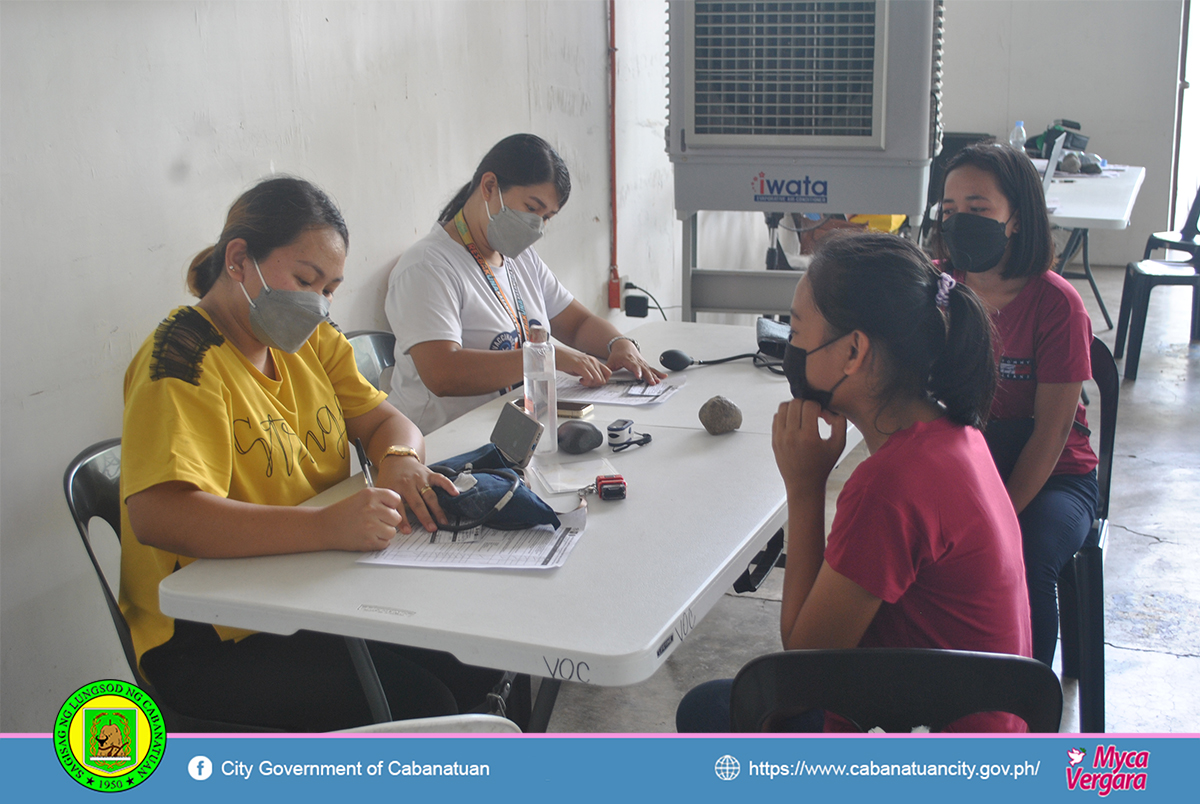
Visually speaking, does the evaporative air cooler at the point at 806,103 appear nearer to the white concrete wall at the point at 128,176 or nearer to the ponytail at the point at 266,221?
the white concrete wall at the point at 128,176

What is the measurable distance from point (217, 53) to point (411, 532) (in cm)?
136

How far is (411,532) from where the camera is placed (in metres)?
1.45

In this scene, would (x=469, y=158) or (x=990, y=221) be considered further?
(x=469, y=158)

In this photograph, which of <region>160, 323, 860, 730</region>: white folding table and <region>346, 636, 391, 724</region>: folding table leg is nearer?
<region>160, 323, 860, 730</region>: white folding table

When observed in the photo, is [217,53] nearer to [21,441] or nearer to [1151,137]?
[21,441]

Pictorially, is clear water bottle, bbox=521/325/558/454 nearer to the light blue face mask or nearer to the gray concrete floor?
the light blue face mask

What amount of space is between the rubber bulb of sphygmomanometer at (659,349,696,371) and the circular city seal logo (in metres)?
1.51

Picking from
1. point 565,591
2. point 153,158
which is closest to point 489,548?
point 565,591

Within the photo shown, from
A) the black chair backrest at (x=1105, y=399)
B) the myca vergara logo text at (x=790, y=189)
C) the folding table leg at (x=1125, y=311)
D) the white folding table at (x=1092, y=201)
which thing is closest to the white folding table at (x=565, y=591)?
the black chair backrest at (x=1105, y=399)

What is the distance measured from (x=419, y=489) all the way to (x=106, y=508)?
0.52 metres

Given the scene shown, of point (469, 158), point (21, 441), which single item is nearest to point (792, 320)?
point (21, 441)

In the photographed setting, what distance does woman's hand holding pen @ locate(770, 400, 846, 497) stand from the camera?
53.1 inches
